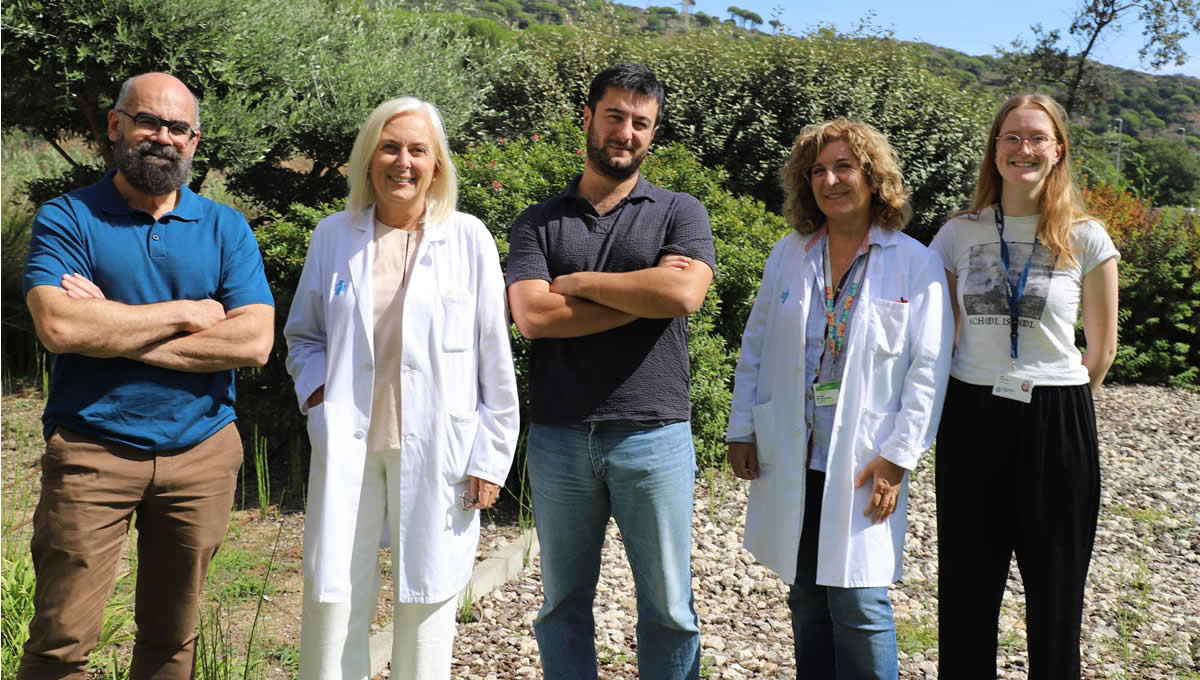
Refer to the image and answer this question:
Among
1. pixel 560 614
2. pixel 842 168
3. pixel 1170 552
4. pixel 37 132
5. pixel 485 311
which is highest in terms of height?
pixel 37 132

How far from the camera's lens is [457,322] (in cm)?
291

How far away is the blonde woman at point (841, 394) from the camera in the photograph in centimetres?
289

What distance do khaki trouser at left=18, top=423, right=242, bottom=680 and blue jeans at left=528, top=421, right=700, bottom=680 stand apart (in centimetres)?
106

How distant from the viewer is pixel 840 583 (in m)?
2.86

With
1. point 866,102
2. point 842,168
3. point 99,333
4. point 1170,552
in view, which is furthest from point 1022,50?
point 99,333

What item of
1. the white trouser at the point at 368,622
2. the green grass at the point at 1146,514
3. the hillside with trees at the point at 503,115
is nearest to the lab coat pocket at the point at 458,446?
the white trouser at the point at 368,622

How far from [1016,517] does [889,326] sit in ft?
2.46

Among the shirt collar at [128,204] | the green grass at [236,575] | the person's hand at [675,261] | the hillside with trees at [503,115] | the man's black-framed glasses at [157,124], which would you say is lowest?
the green grass at [236,575]

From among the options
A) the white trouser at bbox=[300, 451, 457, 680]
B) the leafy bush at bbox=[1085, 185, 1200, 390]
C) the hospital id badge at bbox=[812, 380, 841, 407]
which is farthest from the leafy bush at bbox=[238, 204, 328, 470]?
the leafy bush at bbox=[1085, 185, 1200, 390]

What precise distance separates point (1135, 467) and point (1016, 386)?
17.0 ft

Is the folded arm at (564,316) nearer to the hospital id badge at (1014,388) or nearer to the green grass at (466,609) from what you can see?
the hospital id badge at (1014,388)

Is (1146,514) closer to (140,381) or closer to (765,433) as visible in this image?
(765,433)

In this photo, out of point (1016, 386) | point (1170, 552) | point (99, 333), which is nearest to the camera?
point (99, 333)

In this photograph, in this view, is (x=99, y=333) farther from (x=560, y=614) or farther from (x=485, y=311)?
(x=560, y=614)
